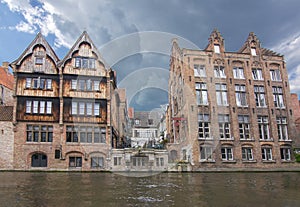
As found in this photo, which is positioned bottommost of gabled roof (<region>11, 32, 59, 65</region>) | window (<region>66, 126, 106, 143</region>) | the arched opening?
the arched opening

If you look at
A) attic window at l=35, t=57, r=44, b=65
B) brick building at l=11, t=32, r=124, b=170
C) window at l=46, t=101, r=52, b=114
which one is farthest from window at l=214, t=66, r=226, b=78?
attic window at l=35, t=57, r=44, b=65

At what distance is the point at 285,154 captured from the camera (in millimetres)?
30578

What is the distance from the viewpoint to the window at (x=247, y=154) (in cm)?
2948

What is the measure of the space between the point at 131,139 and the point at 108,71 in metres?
29.3

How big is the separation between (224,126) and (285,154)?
8.81 metres

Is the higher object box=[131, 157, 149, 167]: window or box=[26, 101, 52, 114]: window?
box=[26, 101, 52, 114]: window

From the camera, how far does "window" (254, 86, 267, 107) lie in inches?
1255

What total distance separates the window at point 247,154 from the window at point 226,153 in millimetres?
1687

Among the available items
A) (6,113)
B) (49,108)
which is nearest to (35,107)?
(49,108)

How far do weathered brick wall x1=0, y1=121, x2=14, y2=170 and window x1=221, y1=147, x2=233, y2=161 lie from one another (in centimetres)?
2415

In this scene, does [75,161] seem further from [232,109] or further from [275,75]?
[275,75]

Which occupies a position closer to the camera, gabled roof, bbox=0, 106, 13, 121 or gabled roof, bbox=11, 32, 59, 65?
gabled roof, bbox=0, 106, 13, 121

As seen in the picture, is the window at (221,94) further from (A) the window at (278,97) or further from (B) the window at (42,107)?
(B) the window at (42,107)

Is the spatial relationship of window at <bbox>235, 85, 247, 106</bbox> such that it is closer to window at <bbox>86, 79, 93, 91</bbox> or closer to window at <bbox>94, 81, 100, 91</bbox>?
window at <bbox>94, 81, 100, 91</bbox>
